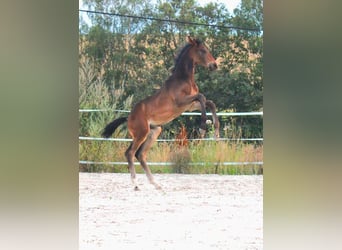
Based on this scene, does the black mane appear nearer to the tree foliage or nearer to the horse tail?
the tree foliage

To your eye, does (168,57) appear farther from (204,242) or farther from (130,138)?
(204,242)

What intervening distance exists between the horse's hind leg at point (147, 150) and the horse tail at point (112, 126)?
0.21 meters

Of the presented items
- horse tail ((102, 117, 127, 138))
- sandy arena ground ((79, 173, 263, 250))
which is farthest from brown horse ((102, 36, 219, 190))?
sandy arena ground ((79, 173, 263, 250))

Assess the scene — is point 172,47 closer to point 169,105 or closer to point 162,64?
point 162,64

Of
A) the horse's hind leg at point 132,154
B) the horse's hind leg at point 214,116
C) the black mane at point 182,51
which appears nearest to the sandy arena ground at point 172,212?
the horse's hind leg at point 132,154

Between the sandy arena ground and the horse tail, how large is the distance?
301 mm

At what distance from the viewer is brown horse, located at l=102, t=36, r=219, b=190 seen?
4.00 m

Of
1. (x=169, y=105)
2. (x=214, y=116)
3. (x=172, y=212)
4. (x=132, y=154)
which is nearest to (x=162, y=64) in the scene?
(x=169, y=105)

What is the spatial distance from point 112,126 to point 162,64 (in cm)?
56

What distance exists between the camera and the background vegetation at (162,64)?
13.0 ft

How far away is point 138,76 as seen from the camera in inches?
159
